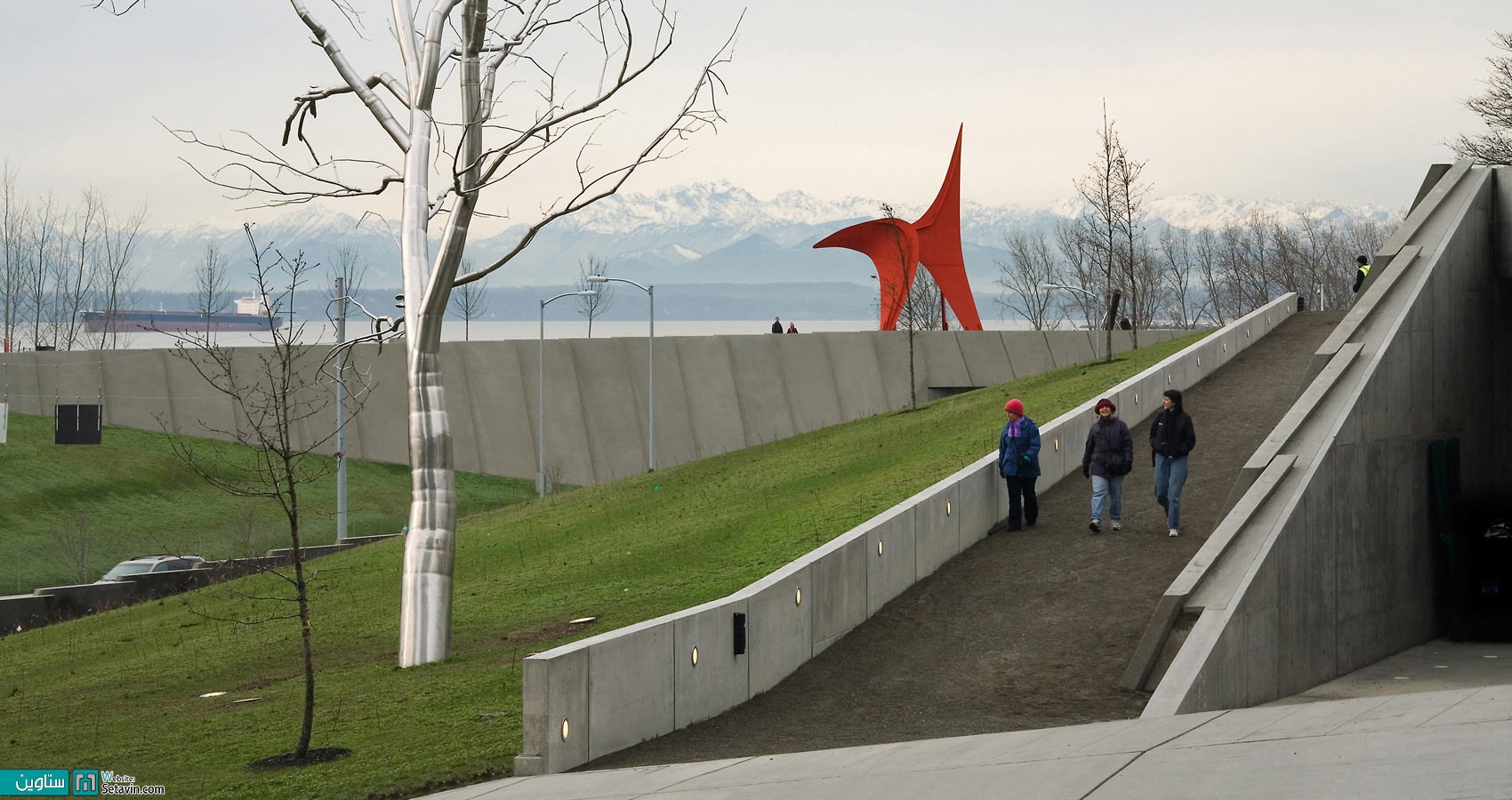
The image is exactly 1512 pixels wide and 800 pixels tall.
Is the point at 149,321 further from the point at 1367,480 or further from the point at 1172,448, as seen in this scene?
the point at 1172,448

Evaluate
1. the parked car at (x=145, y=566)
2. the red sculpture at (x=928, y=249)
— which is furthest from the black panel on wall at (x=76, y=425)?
the red sculpture at (x=928, y=249)

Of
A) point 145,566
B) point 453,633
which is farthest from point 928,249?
point 453,633

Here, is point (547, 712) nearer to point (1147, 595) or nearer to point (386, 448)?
point (1147, 595)

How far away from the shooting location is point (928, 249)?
168 ft

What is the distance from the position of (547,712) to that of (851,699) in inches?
131

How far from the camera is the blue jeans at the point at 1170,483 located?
16.0 metres

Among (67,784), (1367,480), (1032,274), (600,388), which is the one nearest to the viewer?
(67,784)

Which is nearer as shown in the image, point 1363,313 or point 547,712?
point 547,712

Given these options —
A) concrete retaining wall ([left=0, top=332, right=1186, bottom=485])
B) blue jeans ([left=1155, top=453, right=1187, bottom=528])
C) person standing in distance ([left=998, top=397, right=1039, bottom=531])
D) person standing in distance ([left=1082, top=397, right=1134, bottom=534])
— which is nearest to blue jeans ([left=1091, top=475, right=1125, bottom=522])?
person standing in distance ([left=1082, top=397, right=1134, bottom=534])

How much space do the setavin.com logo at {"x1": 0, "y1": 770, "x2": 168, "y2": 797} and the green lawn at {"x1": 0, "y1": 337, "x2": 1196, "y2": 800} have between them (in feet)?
0.75

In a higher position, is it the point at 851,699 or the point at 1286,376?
the point at 1286,376

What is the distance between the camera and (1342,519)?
16.7 m

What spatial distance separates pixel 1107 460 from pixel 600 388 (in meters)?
31.6

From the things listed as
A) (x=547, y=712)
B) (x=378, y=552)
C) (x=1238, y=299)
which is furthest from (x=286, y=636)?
(x=1238, y=299)
